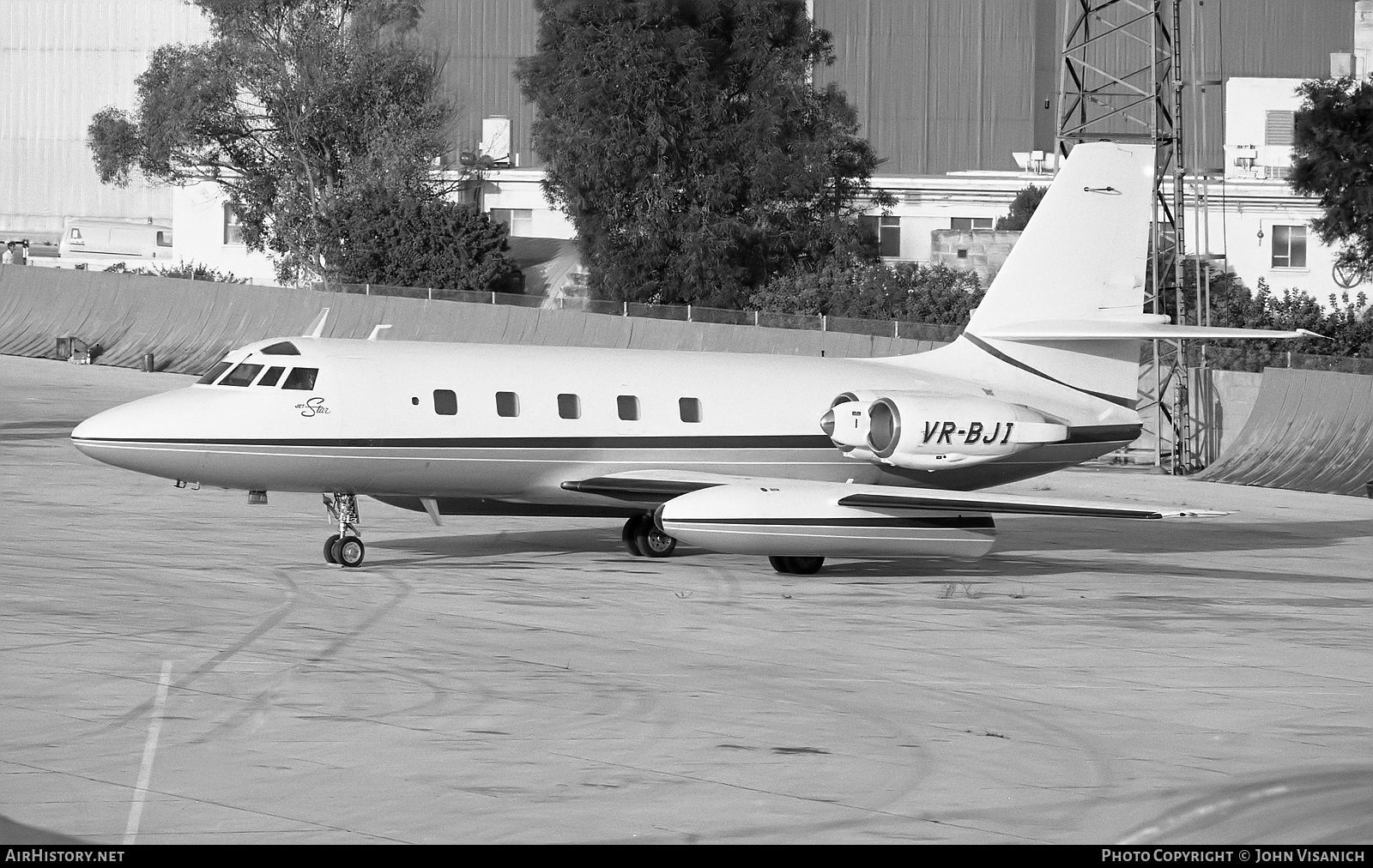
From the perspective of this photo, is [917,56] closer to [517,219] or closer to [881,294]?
[517,219]

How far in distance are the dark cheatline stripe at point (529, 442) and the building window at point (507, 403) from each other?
1.03 feet

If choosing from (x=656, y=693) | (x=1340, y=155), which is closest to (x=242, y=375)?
(x=656, y=693)

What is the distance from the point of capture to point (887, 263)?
62.1m

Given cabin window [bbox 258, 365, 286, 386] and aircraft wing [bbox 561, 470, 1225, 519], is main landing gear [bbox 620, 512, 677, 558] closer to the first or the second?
aircraft wing [bbox 561, 470, 1225, 519]

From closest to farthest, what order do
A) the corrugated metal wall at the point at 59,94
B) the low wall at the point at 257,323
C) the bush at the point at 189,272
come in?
the low wall at the point at 257,323 < the bush at the point at 189,272 < the corrugated metal wall at the point at 59,94

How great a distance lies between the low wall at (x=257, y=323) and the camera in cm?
4266

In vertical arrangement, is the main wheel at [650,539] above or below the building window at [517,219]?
→ below

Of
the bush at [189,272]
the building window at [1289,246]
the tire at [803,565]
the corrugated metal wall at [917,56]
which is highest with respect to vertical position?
the corrugated metal wall at [917,56]

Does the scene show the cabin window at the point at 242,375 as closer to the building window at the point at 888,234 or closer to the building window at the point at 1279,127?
the building window at the point at 888,234

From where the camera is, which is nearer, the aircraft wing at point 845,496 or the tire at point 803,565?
the aircraft wing at point 845,496

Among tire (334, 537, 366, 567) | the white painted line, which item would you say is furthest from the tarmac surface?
tire (334, 537, 366, 567)

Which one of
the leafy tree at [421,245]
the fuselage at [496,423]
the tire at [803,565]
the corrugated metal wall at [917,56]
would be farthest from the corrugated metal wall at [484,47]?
the tire at [803,565]
